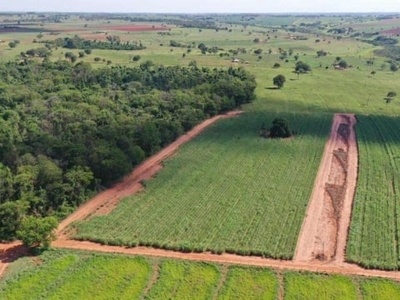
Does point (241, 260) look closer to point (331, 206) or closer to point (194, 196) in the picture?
point (194, 196)

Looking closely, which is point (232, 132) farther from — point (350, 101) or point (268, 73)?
point (268, 73)

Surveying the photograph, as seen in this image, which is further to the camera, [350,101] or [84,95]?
[350,101]

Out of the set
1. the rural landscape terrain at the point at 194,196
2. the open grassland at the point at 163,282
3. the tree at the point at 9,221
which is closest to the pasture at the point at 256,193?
the rural landscape terrain at the point at 194,196

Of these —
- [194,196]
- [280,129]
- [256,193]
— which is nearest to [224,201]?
[194,196]

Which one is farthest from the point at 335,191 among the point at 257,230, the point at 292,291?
the point at 292,291

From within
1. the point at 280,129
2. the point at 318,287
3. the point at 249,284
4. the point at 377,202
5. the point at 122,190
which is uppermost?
the point at 280,129

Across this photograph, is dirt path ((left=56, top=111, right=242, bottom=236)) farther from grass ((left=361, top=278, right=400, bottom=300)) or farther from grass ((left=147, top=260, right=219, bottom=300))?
grass ((left=361, top=278, right=400, bottom=300))

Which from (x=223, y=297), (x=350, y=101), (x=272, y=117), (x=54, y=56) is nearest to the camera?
(x=223, y=297)
